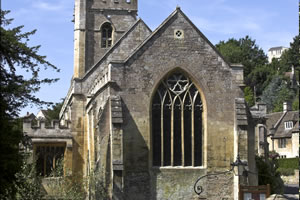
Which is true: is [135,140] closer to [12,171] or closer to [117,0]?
[12,171]

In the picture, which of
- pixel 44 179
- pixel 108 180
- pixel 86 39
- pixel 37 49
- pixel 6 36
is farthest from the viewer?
pixel 86 39

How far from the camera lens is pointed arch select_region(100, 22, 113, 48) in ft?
125

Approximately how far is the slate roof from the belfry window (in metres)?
41.4

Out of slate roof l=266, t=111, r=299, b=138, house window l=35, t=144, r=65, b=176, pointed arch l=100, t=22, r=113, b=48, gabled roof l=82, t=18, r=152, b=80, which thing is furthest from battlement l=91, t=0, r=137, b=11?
slate roof l=266, t=111, r=299, b=138

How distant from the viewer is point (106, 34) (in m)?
38.2

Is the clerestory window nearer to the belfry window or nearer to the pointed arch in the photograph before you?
the pointed arch

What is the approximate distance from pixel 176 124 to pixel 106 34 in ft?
43.0

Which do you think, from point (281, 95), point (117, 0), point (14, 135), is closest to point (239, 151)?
point (14, 135)

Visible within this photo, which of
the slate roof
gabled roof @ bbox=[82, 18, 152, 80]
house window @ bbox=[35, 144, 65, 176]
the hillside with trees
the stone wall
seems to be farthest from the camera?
the hillside with trees

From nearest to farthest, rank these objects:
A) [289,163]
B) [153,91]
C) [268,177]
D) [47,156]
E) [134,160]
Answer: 1. [134,160]
2. [153,91]
3. [268,177]
4. [47,156]
5. [289,163]

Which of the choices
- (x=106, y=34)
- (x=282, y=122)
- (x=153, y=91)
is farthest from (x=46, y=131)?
(x=282, y=122)

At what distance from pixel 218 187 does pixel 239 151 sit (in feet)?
6.36

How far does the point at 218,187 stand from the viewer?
2652cm

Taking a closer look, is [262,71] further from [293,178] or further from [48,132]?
[48,132]
